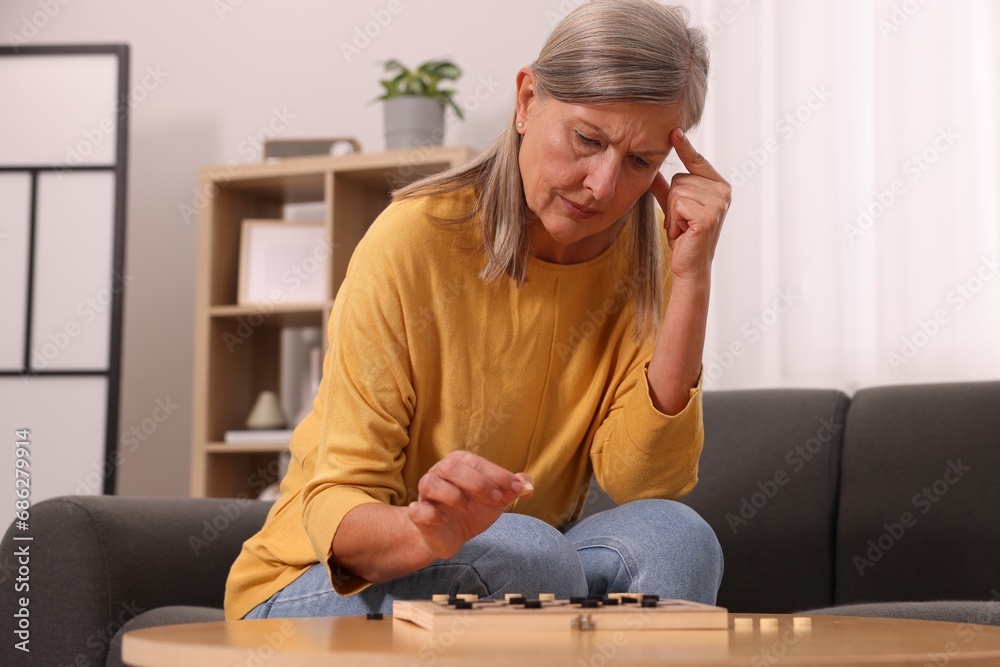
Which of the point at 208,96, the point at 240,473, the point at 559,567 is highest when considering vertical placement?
the point at 208,96

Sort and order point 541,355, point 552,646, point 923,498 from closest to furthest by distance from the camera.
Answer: point 552,646 < point 541,355 < point 923,498

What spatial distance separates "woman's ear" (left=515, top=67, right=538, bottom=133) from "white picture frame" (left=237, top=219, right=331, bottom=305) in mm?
1585

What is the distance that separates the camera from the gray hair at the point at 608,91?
1198 millimetres

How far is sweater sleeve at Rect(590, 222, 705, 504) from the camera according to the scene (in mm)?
1300

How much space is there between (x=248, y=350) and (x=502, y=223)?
1836mm

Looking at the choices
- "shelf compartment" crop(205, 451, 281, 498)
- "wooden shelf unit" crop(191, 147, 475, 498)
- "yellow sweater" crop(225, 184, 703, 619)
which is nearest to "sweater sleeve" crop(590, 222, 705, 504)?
"yellow sweater" crop(225, 184, 703, 619)

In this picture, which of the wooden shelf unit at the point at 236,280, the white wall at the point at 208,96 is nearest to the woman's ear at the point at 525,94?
the wooden shelf unit at the point at 236,280

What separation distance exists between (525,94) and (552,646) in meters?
0.75

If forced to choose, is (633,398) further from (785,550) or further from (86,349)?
(86,349)

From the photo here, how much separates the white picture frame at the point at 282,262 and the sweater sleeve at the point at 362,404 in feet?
5.23

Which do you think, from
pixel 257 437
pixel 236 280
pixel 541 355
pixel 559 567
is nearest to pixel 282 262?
pixel 236 280

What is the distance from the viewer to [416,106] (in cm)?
275

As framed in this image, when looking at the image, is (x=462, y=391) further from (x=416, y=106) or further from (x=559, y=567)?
(x=416, y=106)

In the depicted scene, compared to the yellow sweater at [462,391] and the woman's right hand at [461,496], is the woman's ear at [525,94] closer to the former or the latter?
the yellow sweater at [462,391]
